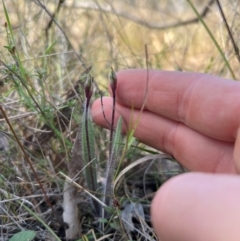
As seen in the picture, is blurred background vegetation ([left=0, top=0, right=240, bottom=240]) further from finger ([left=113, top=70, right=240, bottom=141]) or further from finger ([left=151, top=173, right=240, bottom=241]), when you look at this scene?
finger ([left=151, top=173, right=240, bottom=241])

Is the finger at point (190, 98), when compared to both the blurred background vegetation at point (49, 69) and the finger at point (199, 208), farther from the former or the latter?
the finger at point (199, 208)

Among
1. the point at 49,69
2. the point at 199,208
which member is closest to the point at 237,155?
the point at 199,208

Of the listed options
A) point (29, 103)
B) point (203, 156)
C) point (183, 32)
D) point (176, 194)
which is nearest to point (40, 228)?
point (29, 103)

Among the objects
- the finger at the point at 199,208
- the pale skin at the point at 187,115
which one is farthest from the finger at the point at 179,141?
the finger at the point at 199,208

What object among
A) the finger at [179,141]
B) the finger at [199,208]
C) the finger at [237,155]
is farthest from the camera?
the finger at [179,141]

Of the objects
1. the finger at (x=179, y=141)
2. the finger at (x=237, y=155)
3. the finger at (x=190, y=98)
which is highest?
the finger at (x=190, y=98)

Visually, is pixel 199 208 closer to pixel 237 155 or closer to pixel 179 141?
pixel 237 155

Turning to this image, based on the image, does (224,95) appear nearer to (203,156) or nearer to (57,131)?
(203,156)
